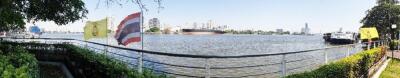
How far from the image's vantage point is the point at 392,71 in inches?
768

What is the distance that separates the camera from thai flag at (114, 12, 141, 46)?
13188 mm

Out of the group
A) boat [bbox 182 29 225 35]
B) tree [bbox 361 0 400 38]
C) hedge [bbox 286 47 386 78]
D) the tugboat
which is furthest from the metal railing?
boat [bbox 182 29 225 35]

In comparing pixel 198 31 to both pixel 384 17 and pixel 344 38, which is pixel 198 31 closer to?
pixel 344 38

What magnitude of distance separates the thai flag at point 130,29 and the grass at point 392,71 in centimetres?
980

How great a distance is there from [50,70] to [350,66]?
9703 millimetres

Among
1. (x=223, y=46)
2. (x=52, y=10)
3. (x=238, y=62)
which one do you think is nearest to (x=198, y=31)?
(x=223, y=46)

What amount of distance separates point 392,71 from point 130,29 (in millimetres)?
11650

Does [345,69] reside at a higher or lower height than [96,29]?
lower

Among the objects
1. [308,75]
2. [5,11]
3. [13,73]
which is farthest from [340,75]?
[5,11]

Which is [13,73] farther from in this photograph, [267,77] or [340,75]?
[267,77]

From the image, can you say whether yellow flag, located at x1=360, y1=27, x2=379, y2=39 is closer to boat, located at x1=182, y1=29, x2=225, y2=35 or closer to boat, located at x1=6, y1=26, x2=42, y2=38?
boat, located at x1=6, y1=26, x2=42, y2=38

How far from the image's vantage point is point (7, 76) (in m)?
4.98

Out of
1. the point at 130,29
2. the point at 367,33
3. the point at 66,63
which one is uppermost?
the point at 130,29

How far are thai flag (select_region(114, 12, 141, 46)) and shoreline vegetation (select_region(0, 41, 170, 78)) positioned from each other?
1.19 meters
